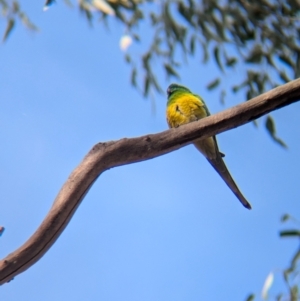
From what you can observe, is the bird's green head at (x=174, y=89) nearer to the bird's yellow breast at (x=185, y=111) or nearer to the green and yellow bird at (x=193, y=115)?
the green and yellow bird at (x=193, y=115)

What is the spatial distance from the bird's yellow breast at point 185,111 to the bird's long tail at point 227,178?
0.25 meters

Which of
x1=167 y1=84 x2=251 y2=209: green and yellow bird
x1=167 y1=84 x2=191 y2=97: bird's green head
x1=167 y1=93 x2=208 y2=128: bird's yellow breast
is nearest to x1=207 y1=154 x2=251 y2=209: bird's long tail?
x1=167 y1=84 x2=251 y2=209: green and yellow bird

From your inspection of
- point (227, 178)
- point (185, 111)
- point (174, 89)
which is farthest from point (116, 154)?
point (174, 89)

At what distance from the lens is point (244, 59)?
2.42 m

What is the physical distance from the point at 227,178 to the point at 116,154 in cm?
44

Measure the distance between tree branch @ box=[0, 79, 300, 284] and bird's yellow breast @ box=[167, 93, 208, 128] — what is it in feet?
1.98

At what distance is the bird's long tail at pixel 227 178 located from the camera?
170cm

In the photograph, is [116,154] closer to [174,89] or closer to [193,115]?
[193,115]

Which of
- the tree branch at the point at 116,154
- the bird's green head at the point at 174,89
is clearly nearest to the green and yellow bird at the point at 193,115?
the bird's green head at the point at 174,89

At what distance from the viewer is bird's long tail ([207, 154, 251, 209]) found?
1703mm

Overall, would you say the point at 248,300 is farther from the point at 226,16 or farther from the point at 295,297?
the point at 226,16

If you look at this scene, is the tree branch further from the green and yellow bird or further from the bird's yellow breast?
the bird's yellow breast

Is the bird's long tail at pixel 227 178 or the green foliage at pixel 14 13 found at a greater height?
the green foliage at pixel 14 13

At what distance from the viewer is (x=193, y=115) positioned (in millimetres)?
2051
